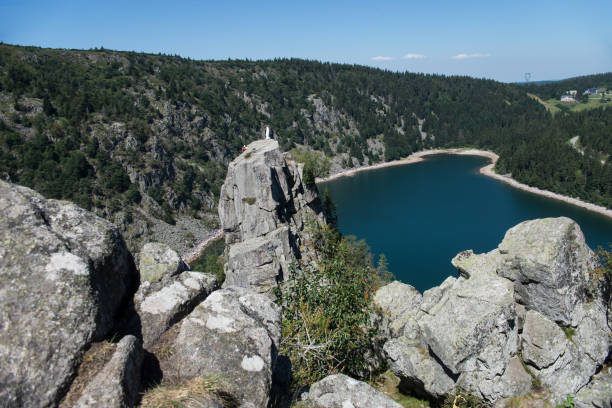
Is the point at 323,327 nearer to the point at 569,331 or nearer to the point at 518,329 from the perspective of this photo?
the point at 518,329

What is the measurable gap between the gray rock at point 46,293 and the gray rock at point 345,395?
4.52m

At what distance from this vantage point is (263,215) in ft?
145

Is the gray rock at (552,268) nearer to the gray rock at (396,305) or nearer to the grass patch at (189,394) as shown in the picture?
the gray rock at (396,305)

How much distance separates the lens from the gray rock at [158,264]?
8266mm

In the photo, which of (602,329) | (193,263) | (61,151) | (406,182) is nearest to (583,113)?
(406,182)

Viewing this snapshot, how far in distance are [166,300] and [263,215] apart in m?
36.6

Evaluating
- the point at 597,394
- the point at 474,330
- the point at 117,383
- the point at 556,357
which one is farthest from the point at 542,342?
the point at 117,383

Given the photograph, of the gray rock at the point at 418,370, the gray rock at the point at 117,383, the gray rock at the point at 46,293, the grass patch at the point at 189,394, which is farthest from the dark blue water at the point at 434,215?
the gray rock at the point at 46,293

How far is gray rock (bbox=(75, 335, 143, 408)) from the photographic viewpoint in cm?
493

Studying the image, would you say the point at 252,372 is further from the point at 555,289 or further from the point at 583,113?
the point at 583,113

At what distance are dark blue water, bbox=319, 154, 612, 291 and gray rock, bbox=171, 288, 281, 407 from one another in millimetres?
65459

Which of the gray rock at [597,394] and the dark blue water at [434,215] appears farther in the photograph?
the dark blue water at [434,215]

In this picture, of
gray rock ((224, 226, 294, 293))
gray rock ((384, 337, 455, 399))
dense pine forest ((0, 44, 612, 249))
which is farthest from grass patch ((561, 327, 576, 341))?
dense pine forest ((0, 44, 612, 249))

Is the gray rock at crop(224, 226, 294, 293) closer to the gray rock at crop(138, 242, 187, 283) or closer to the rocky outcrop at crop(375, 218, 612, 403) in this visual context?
the rocky outcrop at crop(375, 218, 612, 403)
